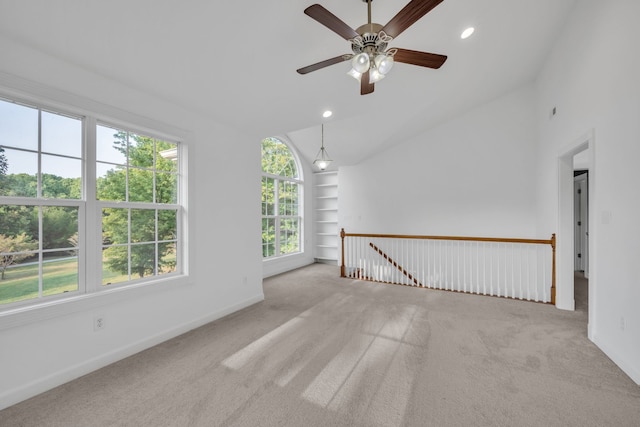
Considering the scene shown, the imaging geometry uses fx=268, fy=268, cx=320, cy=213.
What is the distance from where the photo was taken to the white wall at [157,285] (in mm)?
1915

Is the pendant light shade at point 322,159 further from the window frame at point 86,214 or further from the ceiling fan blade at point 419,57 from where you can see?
the ceiling fan blade at point 419,57

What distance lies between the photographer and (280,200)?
6.47m

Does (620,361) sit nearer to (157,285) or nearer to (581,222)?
(157,285)

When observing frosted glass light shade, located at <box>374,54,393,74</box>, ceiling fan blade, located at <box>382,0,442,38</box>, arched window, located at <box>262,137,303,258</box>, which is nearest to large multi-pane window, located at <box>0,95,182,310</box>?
frosted glass light shade, located at <box>374,54,393,74</box>

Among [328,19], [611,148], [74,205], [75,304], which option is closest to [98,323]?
[75,304]

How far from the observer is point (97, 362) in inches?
89.9

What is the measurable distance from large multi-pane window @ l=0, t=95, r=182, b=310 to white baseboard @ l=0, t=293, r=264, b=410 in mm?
586

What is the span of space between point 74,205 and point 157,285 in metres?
1.03

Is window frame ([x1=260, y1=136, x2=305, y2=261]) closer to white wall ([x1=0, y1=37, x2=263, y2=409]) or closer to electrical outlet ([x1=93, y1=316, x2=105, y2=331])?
white wall ([x1=0, y1=37, x2=263, y2=409])

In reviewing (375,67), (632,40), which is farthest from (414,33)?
(632,40)

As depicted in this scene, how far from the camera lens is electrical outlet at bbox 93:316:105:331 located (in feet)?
7.50

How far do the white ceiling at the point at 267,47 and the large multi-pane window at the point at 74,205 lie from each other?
568 millimetres

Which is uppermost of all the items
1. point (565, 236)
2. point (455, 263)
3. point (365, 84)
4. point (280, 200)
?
point (365, 84)

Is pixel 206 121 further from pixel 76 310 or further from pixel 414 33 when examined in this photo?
pixel 414 33
